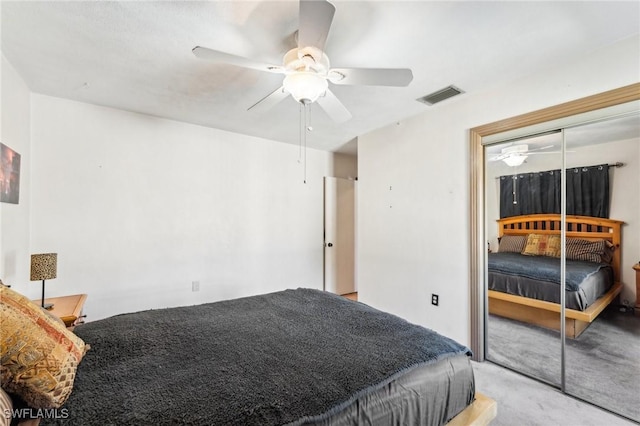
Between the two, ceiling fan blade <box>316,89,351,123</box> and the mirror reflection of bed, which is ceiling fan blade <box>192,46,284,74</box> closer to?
ceiling fan blade <box>316,89,351,123</box>

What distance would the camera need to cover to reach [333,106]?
2080 millimetres

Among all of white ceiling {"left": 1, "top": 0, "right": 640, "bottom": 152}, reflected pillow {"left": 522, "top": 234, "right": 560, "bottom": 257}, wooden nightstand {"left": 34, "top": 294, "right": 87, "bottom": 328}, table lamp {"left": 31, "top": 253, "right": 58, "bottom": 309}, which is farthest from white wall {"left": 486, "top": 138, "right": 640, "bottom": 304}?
table lamp {"left": 31, "top": 253, "right": 58, "bottom": 309}

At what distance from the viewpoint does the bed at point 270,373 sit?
97 cm

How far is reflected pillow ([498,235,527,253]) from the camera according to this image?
2.46m

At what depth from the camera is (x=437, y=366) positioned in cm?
137

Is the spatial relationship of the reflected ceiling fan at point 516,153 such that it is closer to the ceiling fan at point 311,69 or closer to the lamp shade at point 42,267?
the ceiling fan at point 311,69

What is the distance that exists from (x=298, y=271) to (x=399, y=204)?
1.89 metres

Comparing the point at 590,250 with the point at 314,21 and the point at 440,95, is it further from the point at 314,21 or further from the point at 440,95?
the point at 314,21

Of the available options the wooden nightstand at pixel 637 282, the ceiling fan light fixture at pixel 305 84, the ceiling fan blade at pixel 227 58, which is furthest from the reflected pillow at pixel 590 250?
the ceiling fan blade at pixel 227 58

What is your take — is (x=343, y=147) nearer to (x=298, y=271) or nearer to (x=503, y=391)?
(x=298, y=271)

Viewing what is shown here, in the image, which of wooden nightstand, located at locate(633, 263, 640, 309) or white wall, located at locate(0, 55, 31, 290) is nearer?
wooden nightstand, located at locate(633, 263, 640, 309)

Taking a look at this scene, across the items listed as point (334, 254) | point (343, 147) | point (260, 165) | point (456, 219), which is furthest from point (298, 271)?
point (456, 219)

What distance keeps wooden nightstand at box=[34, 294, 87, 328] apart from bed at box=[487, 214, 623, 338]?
10.7 feet

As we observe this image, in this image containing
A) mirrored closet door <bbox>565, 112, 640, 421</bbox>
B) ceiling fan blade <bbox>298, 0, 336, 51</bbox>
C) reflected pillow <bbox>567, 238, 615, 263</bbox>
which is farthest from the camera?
reflected pillow <bbox>567, 238, 615, 263</bbox>
